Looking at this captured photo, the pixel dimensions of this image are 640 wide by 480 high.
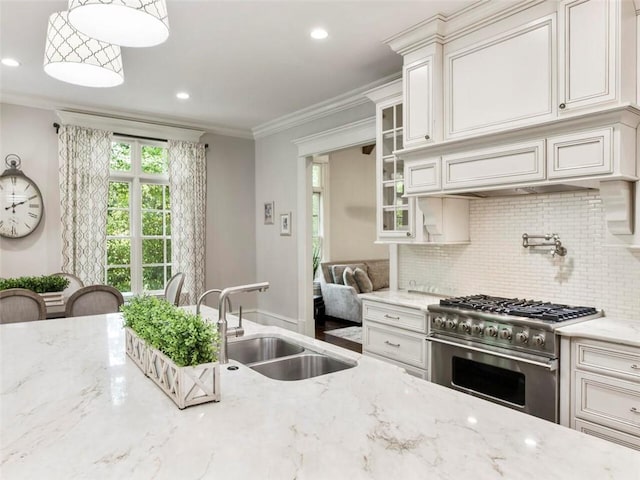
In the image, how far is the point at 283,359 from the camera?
6.24 ft

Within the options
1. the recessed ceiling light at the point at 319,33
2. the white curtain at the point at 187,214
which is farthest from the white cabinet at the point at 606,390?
the white curtain at the point at 187,214

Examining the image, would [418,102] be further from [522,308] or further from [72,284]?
[72,284]

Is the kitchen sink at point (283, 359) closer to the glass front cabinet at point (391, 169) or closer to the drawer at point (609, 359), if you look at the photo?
the drawer at point (609, 359)

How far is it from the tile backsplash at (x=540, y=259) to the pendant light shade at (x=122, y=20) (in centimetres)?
249

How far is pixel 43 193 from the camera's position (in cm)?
462

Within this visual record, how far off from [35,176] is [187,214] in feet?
5.41

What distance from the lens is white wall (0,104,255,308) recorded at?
450 centimetres

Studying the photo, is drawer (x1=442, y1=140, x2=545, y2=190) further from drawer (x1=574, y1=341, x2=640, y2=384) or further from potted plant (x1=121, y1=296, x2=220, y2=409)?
potted plant (x1=121, y1=296, x2=220, y2=409)

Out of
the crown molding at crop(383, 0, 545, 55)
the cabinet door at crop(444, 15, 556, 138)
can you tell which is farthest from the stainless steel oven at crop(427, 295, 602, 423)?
the crown molding at crop(383, 0, 545, 55)

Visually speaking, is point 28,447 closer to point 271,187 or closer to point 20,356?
point 20,356

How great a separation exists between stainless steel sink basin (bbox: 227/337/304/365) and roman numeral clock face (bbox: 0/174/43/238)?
11.9 feet

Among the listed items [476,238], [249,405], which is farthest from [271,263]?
[249,405]

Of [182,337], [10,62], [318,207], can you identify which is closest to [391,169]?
[182,337]

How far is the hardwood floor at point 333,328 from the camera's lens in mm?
5316
